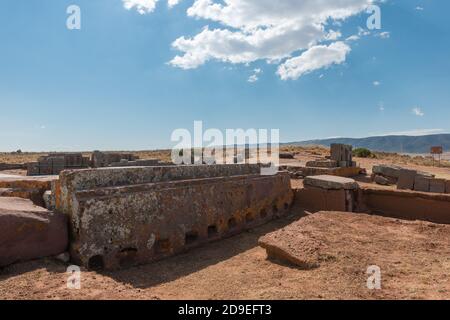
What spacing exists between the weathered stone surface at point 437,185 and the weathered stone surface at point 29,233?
31.3 ft

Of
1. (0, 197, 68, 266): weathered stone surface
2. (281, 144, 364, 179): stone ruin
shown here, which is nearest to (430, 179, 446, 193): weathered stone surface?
(281, 144, 364, 179): stone ruin

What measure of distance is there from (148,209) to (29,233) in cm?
156

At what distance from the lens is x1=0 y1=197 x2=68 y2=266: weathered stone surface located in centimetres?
405

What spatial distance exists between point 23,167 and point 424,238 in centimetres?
1934

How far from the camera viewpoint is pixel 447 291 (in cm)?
392

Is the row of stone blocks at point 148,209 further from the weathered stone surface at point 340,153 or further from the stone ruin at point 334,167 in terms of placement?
the weathered stone surface at point 340,153

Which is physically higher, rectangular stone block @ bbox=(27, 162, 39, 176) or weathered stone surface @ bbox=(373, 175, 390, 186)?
rectangular stone block @ bbox=(27, 162, 39, 176)

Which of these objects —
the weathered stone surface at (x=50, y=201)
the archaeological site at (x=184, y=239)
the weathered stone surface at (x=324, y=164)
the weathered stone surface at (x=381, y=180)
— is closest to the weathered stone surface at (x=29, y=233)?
the archaeological site at (x=184, y=239)

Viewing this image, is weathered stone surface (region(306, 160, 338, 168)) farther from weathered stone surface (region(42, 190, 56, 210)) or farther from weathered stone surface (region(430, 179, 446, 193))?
weathered stone surface (region(42, 190, 56, 210))

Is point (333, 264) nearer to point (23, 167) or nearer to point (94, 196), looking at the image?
point (94, 196)

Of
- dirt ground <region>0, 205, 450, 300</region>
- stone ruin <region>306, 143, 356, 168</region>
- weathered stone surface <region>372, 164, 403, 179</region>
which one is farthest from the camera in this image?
stone ruin <region>306, 143, 356, 168</region>

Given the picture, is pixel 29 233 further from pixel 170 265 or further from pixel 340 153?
pixel 340 153

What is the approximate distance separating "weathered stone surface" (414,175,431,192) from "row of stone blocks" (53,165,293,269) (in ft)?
18.7

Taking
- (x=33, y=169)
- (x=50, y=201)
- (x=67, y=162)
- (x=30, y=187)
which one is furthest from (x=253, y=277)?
(x=67, y=162)
